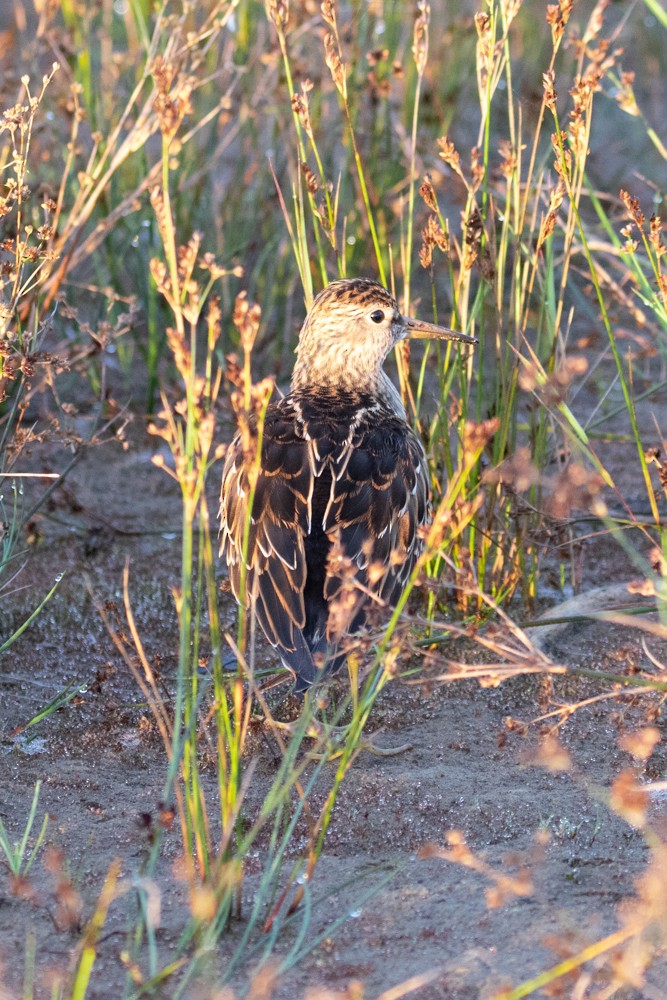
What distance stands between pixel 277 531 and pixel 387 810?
806 mm

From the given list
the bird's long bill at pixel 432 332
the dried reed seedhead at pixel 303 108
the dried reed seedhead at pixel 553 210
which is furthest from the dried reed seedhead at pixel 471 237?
the dried reed seedhead at pixel 303 108

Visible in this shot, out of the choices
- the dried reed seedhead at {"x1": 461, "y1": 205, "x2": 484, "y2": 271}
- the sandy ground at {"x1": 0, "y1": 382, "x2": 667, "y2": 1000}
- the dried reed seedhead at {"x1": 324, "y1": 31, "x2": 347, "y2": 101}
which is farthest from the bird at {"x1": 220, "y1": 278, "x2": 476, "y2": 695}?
the dried reed seedhead at {"x1": 324, "y1": 31, "x2": 347, "y2": 101}

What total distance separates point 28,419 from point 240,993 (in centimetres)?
364

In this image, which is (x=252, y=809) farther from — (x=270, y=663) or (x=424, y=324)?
(x=424, y=324)

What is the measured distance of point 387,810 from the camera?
3.28m

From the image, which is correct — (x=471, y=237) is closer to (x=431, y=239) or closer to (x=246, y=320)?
(x=431, y=239)

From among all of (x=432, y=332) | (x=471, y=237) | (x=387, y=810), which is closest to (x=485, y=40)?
(x=471, y=237)

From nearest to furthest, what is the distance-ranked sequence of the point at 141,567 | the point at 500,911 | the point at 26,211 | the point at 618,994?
the point at 618,994
the point at 500,911
the point at 141,567
the point at 26,211

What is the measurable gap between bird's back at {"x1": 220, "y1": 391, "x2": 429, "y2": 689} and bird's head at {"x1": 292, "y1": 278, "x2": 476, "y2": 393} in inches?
11.4

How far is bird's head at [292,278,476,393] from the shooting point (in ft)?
13.9

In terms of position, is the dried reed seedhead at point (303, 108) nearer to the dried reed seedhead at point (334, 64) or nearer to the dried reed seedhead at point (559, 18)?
the dried reed seedhead at point (334, 64)

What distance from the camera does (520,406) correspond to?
19.6ft

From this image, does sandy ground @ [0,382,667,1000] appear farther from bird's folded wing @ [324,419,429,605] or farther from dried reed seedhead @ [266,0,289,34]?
dried reed seedhead @ [266,0,289,34]

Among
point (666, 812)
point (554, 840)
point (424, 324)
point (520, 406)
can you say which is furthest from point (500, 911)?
point (520, 406)
